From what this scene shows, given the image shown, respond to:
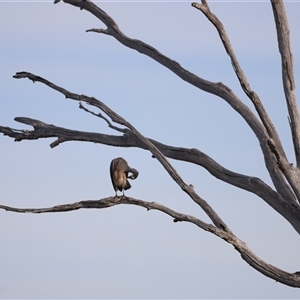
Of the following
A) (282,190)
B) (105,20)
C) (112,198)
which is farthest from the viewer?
(105,20)

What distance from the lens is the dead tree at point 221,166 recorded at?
28.0 ft

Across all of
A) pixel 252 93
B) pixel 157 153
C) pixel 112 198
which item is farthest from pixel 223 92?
pixel 112 198

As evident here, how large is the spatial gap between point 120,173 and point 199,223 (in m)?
1.15

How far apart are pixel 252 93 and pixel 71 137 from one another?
2.59 m

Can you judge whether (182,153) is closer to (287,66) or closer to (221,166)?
(221,166)

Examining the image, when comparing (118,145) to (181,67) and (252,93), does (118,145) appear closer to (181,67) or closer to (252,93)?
(181,67)

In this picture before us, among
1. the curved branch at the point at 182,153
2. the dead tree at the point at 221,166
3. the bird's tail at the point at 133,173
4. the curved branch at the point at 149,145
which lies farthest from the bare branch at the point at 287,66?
the bird's tail at the point at 133,173

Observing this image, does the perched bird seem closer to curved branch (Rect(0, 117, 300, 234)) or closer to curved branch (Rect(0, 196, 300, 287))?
curved branch (Rect(0, 117, 300, 234))

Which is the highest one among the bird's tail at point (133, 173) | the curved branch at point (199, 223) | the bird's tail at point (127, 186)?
the bird's tail at point (133, 173)

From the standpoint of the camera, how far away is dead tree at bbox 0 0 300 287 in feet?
28.0

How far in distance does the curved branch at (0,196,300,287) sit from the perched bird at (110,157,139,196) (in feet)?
1.81

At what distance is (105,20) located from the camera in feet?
32.8

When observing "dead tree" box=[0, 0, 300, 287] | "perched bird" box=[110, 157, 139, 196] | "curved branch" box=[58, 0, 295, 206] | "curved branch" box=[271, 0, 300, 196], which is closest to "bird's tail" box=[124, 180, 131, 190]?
"perched bird" box=[110, 157, 139, 196]

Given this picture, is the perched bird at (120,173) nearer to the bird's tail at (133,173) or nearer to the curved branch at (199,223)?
the bird's tail at (133,173)
